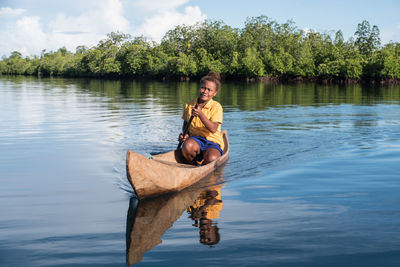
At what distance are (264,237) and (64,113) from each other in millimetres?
12751

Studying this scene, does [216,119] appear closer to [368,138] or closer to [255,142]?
[255,142]

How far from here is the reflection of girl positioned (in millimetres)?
3718

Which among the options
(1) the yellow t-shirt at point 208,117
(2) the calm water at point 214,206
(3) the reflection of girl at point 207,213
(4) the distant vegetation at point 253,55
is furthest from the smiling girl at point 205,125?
(4) the distant vegetation at point 253,55

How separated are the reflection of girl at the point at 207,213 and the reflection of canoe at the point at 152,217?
0.38ft

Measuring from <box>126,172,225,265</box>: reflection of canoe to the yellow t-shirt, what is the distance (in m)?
0.89

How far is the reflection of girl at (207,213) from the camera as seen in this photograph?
3.72 meters

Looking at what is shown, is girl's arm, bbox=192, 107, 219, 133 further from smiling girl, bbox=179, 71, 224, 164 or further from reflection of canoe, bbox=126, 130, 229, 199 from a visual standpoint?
reflection of canoe, bbox=126, 130, 229, 199

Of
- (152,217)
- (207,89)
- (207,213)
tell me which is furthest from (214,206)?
(207,89)

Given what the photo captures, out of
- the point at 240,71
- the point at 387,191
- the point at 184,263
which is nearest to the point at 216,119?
the point at 387,191

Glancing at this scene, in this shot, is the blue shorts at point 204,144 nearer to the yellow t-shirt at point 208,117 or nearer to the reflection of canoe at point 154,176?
the yellow t-shirt at point 208,117

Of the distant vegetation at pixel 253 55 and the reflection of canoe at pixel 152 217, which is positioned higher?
the distant vegetation at pixel 253 55

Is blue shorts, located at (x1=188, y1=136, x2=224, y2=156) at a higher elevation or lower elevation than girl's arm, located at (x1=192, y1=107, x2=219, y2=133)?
lower

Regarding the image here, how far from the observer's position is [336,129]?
11406 millimetres

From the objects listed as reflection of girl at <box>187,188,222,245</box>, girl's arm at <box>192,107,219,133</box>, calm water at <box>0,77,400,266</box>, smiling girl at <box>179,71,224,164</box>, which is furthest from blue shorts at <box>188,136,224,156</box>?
reflection of girl at <box>187,188,222,245</box>
